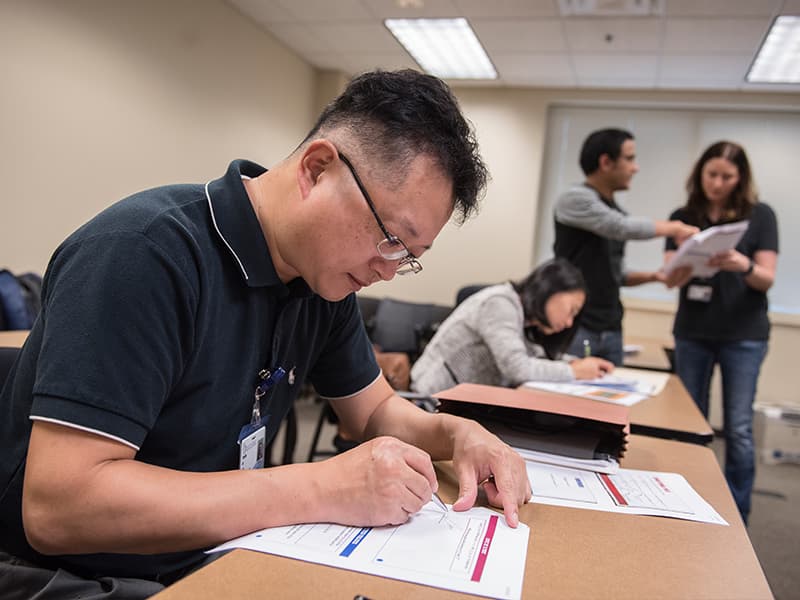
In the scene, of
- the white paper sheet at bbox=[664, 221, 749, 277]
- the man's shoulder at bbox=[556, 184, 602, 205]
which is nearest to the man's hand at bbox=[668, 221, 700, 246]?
the white paper sheet at bbox=[664, 221, 749, 277]

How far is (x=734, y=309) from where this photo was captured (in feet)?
8.26

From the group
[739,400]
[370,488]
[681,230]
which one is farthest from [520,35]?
[370,488]

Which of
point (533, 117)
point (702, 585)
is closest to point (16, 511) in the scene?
point (702, 585)

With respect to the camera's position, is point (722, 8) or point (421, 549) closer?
point (421, 549)

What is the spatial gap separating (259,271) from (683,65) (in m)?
4.43

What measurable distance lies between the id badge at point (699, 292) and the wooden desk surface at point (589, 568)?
1796 mm

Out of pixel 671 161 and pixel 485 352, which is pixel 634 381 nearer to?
pixel 485 352

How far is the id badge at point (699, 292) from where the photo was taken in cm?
256

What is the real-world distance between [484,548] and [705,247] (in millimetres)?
1950

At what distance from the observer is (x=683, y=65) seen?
14.3 ft

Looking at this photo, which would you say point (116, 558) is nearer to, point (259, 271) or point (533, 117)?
point (259, 271)

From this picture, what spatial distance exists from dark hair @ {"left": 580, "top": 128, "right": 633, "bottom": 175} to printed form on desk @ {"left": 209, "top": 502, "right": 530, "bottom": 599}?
7.02ft

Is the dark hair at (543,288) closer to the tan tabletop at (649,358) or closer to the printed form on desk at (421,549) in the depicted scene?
the tan tabletop at (649,358)

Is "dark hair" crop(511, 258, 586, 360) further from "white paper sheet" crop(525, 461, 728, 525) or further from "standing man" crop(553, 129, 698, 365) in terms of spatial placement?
"white paper sheet" crop(525, 461, 728, 525)
